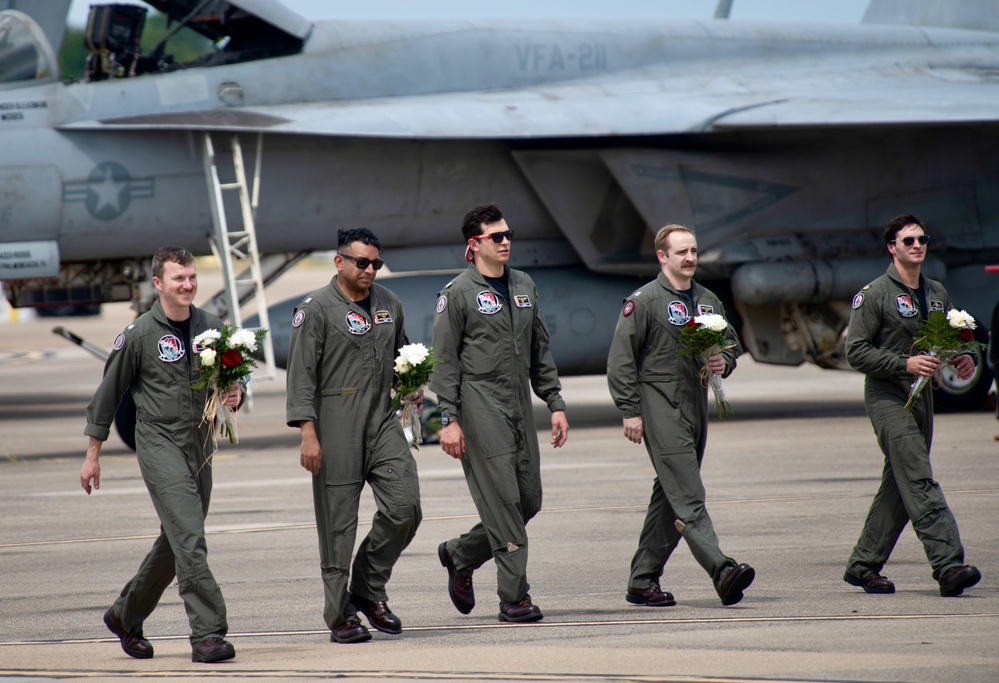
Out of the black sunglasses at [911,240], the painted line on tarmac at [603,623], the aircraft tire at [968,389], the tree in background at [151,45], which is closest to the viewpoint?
the painted line on tarmac at [603,623]

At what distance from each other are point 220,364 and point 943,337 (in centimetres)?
372

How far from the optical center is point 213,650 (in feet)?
18.6

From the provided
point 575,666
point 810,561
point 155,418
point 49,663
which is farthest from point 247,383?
point 810,561

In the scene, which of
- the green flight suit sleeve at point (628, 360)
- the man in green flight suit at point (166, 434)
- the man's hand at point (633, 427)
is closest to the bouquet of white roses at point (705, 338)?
the green flight suit sleeve at point (628, 360)

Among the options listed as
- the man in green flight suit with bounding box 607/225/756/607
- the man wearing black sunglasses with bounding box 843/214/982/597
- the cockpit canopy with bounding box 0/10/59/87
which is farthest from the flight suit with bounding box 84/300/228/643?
the cockpit canopy with bounding box 0/10/59/87

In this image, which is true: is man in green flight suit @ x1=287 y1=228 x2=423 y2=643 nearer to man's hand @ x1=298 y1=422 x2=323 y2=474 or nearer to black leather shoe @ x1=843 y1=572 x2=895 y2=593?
man's hand @ x1=298 y1=422 x2=323 y2=474

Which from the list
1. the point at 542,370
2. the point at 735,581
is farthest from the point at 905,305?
the point at 542,370

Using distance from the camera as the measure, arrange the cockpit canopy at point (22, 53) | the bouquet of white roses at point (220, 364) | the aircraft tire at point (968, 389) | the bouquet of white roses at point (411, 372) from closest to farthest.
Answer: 1. the bouquet of white roses at point (220, 364)
2. the bouquet of white roses at point (411, 372)
3. the cockpit canopy at point (22, 53)
4. the aircraft tire at point (968, 389)

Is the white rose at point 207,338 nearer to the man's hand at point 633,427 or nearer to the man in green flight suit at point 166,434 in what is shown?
the man in green flight suit at point 166,434

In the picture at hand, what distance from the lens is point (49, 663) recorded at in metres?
5.79

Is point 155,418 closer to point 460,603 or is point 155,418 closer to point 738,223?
point 460,603

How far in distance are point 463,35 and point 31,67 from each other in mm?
4969

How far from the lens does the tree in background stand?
48.0 feet

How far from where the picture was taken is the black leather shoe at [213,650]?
18.6ft
